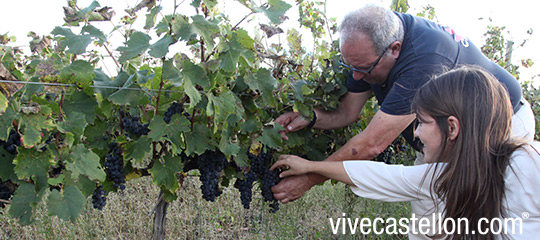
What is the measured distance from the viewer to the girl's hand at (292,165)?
232 cm

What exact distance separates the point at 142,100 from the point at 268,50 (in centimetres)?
81

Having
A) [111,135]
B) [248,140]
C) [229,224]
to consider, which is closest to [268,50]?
[248,140]

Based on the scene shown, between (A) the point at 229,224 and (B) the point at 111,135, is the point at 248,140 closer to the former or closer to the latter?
(B) the point at 111,135

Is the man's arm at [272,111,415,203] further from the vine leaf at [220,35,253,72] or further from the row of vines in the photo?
the vine leaf at [220,35,253,72]

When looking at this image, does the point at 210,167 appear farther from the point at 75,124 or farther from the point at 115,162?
the point at 75,124

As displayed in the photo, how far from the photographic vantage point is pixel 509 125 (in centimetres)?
169

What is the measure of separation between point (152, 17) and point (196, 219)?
293 centimetres

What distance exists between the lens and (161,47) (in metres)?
1.70

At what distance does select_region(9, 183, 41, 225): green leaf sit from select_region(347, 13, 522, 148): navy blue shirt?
62.0 inches

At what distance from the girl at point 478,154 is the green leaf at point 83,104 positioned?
4.19 feet

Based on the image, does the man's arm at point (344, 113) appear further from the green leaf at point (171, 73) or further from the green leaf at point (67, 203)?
the green leaf at point (67, 203)

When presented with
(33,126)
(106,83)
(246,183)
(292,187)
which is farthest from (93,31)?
(292,187)

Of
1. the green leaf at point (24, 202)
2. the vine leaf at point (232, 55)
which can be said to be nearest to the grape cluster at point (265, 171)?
the vine leaf at point (232, 55)

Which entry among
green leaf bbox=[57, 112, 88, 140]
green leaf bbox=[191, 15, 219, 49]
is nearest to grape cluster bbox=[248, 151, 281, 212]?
green leaf bbox=[191, 15, 219, 49]
